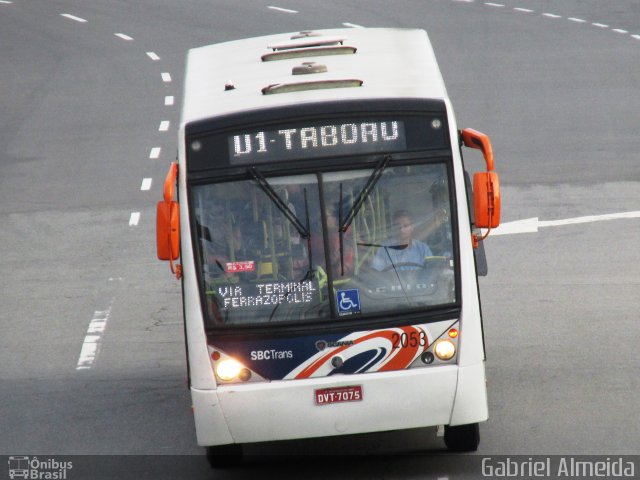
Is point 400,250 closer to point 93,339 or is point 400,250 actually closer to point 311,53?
point 311,53

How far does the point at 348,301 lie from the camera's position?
10969mm

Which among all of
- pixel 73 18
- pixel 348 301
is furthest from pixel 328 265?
pixel 73 18

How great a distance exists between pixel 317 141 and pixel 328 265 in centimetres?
96

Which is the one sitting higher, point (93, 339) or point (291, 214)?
point (291, 214)

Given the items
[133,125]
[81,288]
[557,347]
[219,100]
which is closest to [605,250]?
[557,347]

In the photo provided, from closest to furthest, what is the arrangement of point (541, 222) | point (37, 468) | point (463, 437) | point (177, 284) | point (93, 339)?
1. point (463, 437)
2. point (37, 468)
3. point (93, 339)
4. point (177, 284)
5. point (541, 222)

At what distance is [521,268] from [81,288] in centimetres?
557

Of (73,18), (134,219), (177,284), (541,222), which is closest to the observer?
(177,284)

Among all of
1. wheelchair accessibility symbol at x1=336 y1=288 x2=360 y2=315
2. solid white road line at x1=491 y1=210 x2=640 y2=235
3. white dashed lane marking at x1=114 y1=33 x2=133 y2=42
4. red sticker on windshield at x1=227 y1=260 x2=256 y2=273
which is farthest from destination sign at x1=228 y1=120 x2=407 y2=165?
white dashed lane marking at x1=114 y1=33 x2=133 y2=42

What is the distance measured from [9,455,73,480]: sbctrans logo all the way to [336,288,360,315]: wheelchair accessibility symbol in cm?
283

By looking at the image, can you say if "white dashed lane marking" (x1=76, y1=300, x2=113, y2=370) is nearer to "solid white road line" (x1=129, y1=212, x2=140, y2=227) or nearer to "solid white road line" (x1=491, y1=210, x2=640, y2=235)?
"solid white road line" (x1=129, y1=212, x2=140, y2=227)

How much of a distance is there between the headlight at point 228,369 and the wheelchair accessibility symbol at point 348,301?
877mm

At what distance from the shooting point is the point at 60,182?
24.6 metres

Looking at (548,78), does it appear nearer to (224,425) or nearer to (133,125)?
(133,125)
